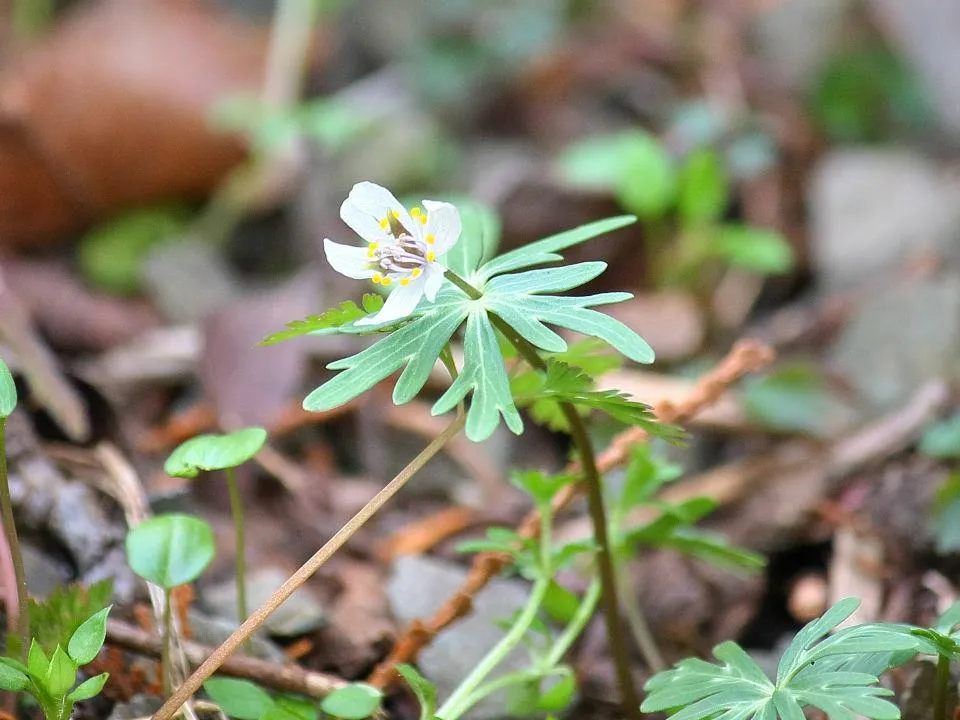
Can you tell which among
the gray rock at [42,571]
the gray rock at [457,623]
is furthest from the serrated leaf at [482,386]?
the gray rock at [42,571]

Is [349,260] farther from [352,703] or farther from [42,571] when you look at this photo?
[42,571]

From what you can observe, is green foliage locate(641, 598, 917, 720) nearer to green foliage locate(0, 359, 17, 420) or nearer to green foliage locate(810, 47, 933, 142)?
green foliage locate(0, 359, 17, 420)

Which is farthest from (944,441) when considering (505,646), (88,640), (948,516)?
(88,640)

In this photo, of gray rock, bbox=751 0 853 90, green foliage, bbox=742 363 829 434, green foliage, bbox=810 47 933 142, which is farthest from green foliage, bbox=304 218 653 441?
gray rock, bbox=751 0 853 90

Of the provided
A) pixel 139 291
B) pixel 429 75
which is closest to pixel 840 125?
pixel 429 75

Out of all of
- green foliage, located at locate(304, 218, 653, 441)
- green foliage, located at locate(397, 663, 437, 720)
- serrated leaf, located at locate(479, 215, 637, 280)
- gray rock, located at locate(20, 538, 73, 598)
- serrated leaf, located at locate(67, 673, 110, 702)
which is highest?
serrated leaf, located at locate(479, 215, 637, 280)
